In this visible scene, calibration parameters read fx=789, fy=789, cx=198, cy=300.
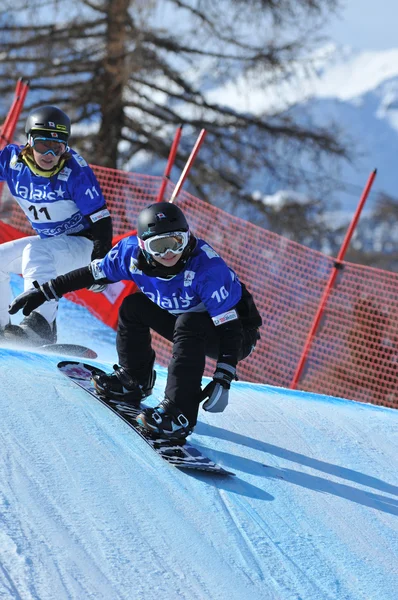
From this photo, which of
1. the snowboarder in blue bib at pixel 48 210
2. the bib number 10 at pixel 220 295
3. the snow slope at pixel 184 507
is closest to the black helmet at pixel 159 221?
the bib number 10 at pixel 220 295

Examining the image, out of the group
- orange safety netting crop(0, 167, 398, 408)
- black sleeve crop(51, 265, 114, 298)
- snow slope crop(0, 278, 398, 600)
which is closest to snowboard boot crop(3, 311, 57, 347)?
snow slope crop(0, 278, 398, 600)

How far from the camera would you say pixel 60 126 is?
5.25 meters

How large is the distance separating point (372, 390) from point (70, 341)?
10.7 feet

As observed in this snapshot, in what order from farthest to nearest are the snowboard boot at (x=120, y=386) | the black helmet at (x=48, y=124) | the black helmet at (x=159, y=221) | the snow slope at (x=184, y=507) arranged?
the black helmet at (x=48, y=124) → the snowboard boot at (x=120, y=386) → the black helmet at (x=159, y=221) → the snow slope at (x=184, y=507)

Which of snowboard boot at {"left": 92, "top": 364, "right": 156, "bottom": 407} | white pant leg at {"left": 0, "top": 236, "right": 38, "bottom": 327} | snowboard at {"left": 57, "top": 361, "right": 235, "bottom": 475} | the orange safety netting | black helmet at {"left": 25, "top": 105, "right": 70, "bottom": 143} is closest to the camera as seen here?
snowboard at {"left": 57, "top": 361, "right": 235, "bottom": 475}

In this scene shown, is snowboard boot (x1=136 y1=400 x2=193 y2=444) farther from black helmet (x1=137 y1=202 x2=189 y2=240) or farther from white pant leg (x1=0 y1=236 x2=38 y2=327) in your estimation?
white pant leg (x1=0 y1=236 x2=38 y2=327)

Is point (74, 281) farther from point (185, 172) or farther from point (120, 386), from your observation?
point (185, 172)

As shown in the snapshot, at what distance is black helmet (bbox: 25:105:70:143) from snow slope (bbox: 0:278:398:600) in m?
1.56

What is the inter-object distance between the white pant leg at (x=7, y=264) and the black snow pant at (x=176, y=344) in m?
1.61

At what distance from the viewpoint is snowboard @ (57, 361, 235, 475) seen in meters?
3.62

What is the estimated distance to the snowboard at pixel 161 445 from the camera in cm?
362

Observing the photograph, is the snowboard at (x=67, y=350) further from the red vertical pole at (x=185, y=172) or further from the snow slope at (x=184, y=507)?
the red vertical pole at (x=185, y=172)

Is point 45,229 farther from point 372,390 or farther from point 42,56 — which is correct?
point 42,56

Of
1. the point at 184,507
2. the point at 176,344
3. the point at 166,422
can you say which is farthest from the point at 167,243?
the point at 184,507
